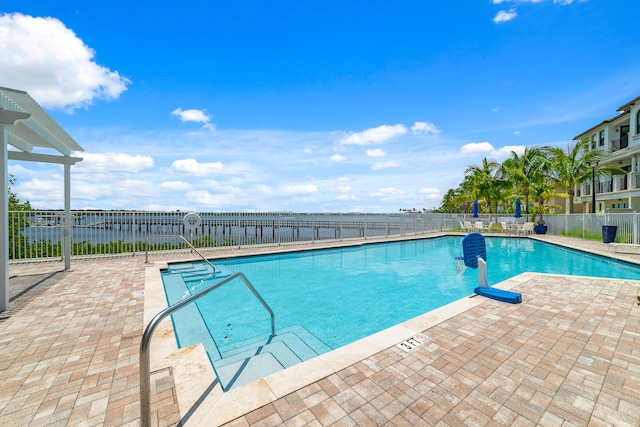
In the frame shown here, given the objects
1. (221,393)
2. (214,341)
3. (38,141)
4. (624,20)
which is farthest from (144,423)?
(624,20)

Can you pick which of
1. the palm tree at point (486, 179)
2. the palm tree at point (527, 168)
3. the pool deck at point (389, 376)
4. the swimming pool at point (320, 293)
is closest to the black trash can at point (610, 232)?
the swimming pool at point (320, 293)

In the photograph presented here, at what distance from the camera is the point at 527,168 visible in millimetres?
20219

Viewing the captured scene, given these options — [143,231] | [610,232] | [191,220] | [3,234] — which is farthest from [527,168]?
[3,234]

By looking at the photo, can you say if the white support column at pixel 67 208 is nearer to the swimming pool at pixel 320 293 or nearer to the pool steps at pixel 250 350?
the swimming pool at pixel 320 293

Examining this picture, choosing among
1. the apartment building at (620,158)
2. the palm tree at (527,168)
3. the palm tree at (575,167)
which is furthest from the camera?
the palm tree at (527,168)

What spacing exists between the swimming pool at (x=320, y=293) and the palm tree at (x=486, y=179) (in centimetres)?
1355

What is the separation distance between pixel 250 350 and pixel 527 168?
24.3 m

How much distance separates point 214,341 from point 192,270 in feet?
13.7

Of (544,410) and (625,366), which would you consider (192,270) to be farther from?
(625,366)

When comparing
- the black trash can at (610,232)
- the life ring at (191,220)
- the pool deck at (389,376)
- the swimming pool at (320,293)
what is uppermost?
the life ring at (191,220)

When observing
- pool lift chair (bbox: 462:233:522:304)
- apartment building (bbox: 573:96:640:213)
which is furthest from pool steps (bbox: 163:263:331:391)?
apartment building (bbox: 573:96:640:213)

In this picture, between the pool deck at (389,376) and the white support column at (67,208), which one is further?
the white support column at (67,208)

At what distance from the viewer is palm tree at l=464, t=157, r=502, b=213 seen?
23.4 meters

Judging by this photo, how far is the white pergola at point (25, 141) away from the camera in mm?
3781
